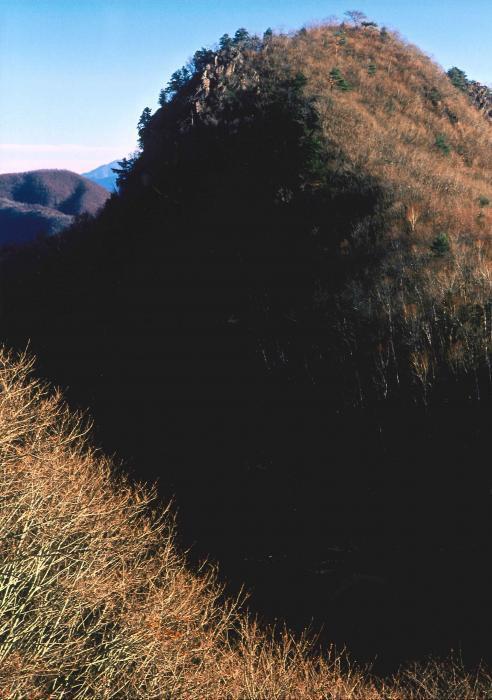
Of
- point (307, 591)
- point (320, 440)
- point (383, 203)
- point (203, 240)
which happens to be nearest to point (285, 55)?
point (203, 240)

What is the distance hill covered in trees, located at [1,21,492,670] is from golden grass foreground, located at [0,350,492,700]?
2464 mm

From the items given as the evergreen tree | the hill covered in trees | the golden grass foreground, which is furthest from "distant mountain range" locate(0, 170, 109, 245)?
the golden grass foreground

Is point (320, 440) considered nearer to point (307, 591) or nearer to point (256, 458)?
point (256, 458)

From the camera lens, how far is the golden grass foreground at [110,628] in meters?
15.3

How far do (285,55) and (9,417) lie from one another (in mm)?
41729

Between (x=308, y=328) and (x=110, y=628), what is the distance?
1702cm

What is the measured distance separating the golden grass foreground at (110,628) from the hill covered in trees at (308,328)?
8.08 ft

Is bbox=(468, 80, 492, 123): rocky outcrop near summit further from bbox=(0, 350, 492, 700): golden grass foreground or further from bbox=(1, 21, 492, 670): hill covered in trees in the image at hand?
bbox=(0, 350, 492, 700): golden grass foreground

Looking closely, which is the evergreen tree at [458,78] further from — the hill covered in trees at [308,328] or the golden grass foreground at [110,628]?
the golden grass foreground at [110,628]

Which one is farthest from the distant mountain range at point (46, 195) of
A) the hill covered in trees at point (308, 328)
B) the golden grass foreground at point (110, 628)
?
the golden grass foreground at point (110, 628)

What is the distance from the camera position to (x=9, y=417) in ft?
70.2

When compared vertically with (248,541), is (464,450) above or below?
above

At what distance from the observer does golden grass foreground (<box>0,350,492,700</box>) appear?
15297mm

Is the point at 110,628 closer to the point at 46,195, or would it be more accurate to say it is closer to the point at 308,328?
the point at 308,328
